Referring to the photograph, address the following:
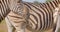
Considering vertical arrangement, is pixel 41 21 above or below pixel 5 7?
below

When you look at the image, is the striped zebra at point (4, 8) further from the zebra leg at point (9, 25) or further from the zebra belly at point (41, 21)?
the zebra belly at point (41, 21)

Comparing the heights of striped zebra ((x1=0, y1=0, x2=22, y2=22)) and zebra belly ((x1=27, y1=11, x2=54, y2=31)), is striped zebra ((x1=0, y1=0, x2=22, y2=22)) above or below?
above

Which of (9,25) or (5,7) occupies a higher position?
(5,7)

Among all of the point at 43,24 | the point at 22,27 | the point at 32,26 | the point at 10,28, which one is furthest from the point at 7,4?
the point at 43,24

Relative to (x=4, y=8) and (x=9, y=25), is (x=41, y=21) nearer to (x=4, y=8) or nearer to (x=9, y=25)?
(x=9, y=25)

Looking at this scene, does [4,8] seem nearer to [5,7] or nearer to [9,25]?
[5,7]

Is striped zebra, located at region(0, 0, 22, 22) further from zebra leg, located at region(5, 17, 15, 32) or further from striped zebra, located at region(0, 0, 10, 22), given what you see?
zebra leg, located at region(5, 17, 15, 32)

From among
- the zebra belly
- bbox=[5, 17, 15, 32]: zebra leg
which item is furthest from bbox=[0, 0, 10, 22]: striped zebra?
the zebra belly

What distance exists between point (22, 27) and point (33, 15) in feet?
1.51

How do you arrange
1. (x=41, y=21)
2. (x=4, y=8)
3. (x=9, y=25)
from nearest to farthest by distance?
(x=4, y=8)
(x=9, y=25)
(x=41, y=21)

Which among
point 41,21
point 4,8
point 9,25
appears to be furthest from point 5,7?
point 41,21

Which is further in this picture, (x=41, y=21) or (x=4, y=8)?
(x=41, y=21)

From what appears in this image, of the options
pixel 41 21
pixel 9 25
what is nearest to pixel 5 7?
pixel 9 25

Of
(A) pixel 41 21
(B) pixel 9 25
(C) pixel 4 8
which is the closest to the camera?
(C) pixel 4 8
